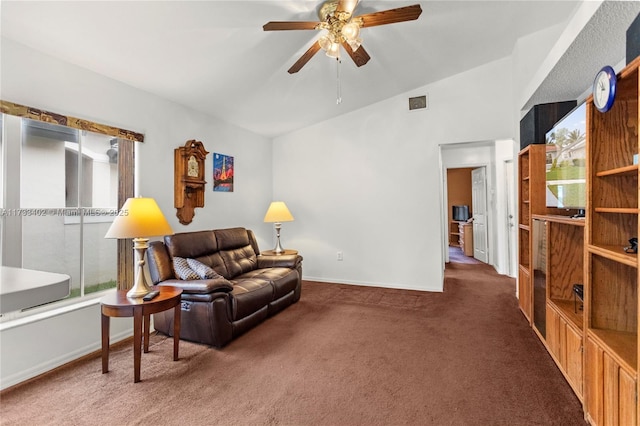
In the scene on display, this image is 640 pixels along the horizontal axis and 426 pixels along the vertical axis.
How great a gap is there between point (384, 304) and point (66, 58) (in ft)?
12.8

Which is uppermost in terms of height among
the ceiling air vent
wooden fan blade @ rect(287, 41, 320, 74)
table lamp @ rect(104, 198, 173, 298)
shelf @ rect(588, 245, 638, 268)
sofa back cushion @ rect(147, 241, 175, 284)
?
the ceiling air vent

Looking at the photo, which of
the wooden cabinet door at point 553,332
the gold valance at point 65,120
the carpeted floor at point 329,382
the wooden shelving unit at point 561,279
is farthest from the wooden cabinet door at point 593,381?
the gold valance at point 65,120

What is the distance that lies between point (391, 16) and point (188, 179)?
8.62 ft

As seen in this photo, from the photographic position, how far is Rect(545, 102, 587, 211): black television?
6.82ft

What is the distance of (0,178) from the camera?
2.18 m

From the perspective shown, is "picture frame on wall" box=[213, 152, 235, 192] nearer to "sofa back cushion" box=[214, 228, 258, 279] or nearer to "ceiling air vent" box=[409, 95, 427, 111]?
A: "sofa back cushion" box=[214, 228, 258, 279]

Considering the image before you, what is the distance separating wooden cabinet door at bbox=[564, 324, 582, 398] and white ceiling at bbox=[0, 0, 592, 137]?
8.81 feet

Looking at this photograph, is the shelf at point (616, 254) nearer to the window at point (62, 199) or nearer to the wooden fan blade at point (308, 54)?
the wooden fan blade at point (308, 54)

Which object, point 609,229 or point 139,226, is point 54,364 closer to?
point 139,226

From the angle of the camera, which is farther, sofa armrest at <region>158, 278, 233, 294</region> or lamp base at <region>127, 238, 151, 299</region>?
sofa armrest at <region>158, 278, 233, 294</region>

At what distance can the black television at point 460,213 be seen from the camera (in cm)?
772

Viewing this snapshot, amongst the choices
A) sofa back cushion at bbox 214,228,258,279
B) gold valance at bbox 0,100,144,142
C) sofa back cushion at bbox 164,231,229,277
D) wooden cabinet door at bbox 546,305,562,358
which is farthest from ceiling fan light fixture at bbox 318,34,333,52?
wooden cabinet door at bbox 546,305,562,358

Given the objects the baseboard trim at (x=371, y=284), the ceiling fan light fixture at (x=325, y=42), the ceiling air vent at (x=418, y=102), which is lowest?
the baseboard trim at (x=371, y=284)

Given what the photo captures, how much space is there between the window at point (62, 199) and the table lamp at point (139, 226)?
0.59 m
